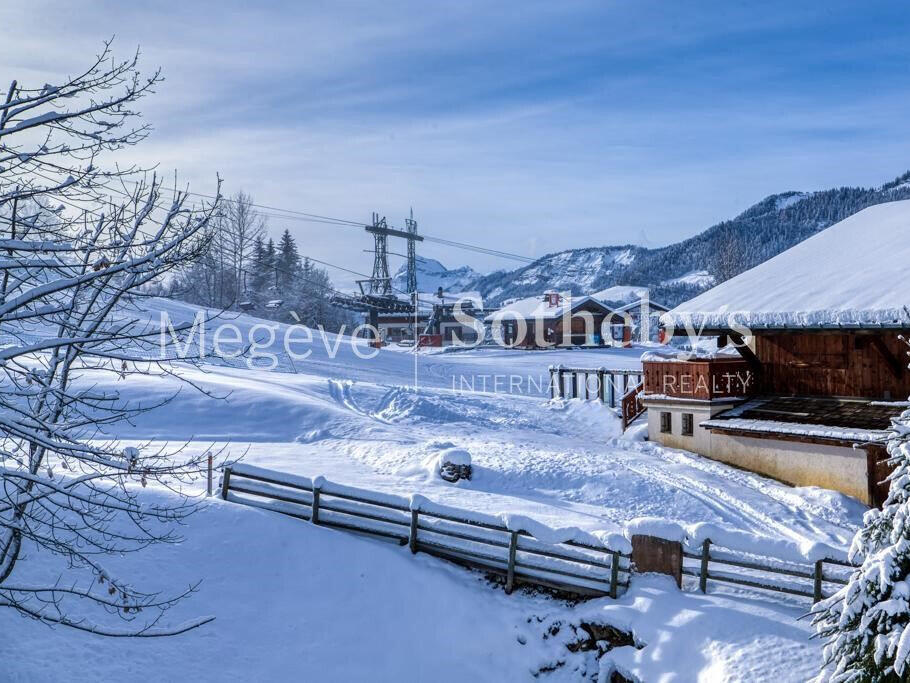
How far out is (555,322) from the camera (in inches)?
2061

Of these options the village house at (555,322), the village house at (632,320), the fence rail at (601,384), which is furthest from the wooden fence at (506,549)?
the village house at (632,320)

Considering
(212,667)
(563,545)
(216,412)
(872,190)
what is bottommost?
(212,667)

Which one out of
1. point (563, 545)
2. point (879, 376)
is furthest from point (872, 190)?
point (563, 545)

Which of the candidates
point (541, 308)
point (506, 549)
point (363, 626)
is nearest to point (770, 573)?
point (506, 549)

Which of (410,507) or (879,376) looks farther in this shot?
(879,376)

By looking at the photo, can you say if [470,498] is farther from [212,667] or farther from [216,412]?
[216,412]

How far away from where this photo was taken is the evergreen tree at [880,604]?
596 cm

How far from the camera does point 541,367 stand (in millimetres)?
35094

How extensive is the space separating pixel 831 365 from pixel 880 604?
38.9ft

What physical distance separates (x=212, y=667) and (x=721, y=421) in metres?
12.1

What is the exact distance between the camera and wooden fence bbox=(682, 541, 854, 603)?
8859 mm

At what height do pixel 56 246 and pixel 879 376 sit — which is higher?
A: pixel 56 246

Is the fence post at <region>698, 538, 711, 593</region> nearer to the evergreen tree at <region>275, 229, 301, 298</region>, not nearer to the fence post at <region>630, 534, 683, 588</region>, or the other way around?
the fence post at <region>630, 534, 683, 588</region>

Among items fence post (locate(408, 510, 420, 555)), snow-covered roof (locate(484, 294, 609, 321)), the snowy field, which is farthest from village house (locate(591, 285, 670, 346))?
fence post (locate(408, 510, 420, 555))
